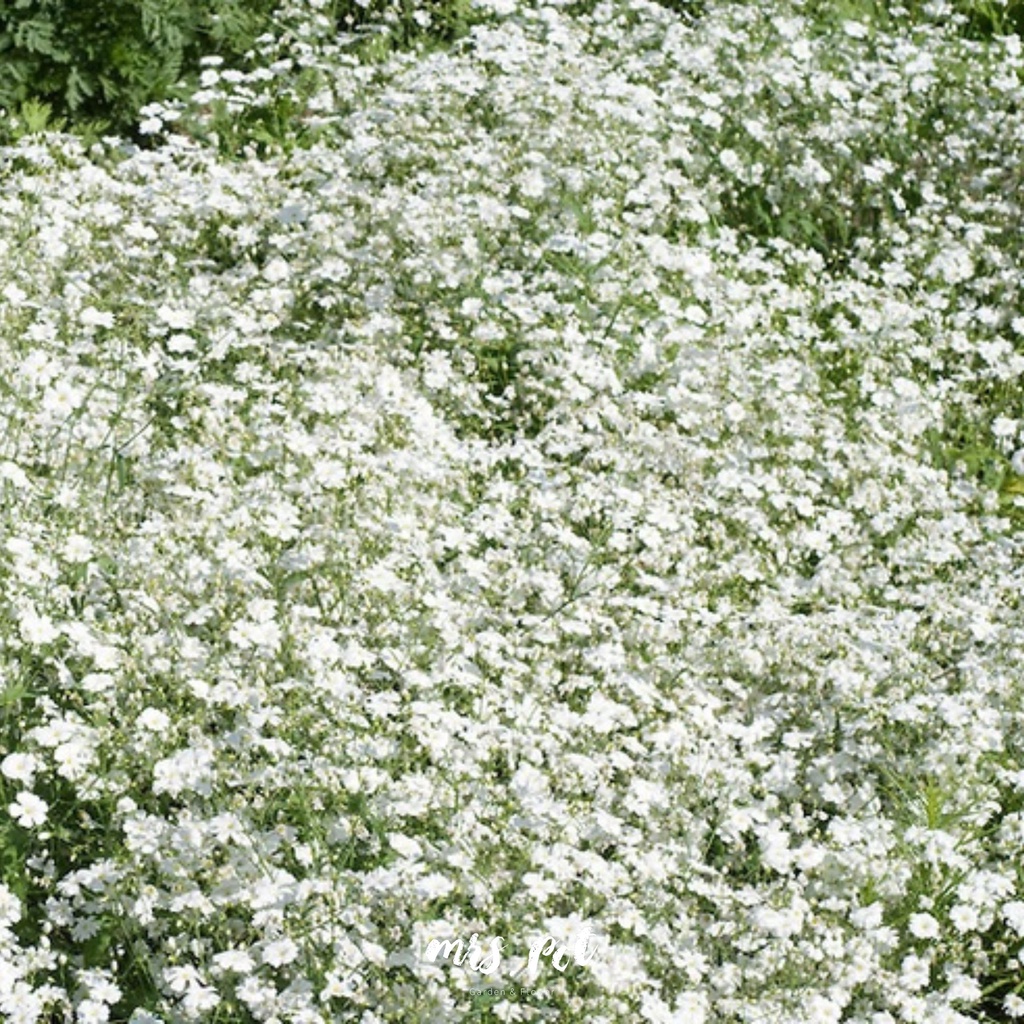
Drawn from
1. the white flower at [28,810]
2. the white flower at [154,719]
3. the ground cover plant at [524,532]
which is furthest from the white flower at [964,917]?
the white flower at [28,810]

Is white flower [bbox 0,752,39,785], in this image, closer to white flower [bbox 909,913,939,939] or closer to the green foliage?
white flower [bbox 909,913,939,939]

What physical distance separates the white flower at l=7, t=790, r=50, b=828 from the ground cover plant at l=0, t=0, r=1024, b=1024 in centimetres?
6

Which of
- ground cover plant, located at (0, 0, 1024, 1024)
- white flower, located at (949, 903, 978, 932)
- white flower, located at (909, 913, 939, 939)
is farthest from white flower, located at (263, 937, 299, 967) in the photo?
white flower, located at (949, 903, 978, 932)

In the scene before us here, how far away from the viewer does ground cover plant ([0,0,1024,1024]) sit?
13.1ft

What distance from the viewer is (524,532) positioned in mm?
5379

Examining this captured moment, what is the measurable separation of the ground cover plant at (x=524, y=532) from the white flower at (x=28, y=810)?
6 centimetres

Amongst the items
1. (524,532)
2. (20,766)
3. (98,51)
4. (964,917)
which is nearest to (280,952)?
(20,766)

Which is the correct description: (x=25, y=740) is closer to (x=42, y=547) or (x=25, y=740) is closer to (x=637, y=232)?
(x=42, y=547)

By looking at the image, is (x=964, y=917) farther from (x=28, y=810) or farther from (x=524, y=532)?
(x=28, y=810)

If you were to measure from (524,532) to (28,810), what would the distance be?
185 cm

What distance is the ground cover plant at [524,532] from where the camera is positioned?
3.99 meters

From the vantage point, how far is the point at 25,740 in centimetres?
419

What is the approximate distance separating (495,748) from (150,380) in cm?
202

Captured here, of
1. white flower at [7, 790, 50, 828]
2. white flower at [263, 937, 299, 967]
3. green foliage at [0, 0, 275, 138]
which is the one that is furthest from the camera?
green foliage at [0, 0, 275, 138]
